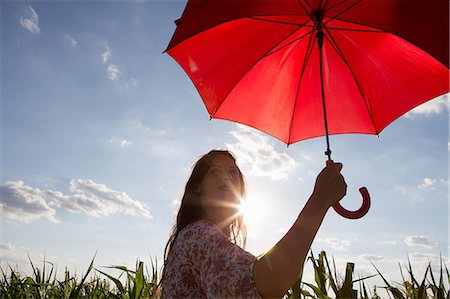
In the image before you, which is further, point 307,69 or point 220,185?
point 307,69

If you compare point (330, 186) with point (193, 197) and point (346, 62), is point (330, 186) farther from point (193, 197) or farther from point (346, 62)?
point (346, 62)

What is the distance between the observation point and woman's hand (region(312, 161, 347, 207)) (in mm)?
1748

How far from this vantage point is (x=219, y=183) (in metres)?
2.37

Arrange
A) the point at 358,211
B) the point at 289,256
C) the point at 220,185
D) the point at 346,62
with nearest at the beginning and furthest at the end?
the point at 289,256 < the point at 220,185 < the point at 358,211 < the point at 346,62

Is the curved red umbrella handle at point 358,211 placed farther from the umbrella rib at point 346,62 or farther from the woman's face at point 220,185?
the umbrella rib at point 346,62

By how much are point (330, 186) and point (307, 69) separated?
201 centimetres

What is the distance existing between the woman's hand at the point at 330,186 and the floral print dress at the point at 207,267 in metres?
0.37

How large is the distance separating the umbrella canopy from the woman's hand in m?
1.25

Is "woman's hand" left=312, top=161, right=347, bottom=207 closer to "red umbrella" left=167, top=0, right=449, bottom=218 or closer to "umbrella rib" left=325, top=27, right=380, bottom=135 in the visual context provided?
"red umbrella" left=167, top=0, right=449, bottom=218

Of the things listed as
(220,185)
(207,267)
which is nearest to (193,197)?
(220,185)

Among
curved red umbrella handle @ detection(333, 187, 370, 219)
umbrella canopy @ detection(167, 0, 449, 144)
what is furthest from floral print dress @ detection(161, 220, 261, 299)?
umbrella canopy @ detection(167, 0, 449, 144)

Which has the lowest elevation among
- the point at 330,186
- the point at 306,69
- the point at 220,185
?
the point at 330,186

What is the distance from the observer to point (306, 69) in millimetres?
3615

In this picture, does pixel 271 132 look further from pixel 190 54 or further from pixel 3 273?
pixel 3 273
